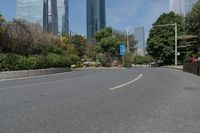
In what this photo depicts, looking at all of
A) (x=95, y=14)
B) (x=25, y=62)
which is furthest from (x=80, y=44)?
(x=25, y=62)

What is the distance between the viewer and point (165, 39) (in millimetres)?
87375

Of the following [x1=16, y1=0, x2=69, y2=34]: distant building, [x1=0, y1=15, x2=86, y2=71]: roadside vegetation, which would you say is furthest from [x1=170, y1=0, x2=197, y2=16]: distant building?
[x1=0, y1=15, x2=86, y2=71]: roadside vegetation

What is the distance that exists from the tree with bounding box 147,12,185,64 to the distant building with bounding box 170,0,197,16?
2.27 metres

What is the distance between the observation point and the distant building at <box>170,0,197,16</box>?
A: 6956 cm

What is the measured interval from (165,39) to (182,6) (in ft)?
40.0

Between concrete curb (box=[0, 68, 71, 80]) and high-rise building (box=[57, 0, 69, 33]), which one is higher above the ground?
high-rise building (box=[57, 0, 69, 33])

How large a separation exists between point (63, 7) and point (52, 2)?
18348 millimetres

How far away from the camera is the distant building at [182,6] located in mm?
69562

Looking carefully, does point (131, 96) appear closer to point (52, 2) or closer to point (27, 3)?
point (27, 3)

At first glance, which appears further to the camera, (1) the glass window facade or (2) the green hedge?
(1) the glass window facade

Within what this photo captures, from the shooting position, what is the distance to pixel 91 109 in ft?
34.6

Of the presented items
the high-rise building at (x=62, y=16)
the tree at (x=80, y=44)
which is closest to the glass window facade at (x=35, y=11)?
the tree at (x=80, y=44)

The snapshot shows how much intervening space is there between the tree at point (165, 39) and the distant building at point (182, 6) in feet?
7.44

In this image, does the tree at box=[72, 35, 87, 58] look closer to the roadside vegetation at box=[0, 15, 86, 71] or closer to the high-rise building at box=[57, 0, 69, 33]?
the high-rise building at box=[57, 0, 69, 33]
